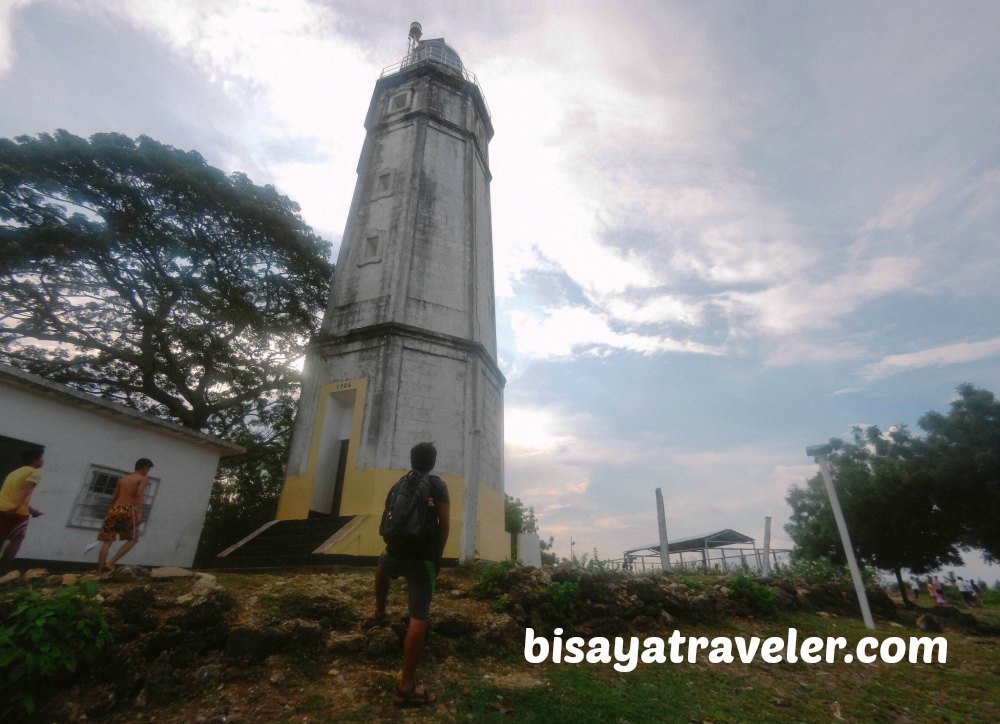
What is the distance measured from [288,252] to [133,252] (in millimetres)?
4286

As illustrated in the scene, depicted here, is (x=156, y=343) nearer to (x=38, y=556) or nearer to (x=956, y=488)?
(x=38, y=556)

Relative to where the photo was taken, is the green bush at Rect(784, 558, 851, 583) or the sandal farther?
the green bush at Rect(784, 558, 851, 583)

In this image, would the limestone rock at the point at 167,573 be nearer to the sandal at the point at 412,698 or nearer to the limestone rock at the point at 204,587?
the limestone rock at the point at 204,587

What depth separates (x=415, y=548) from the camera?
4.24 meters

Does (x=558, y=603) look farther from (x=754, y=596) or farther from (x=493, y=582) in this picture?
(x=754, y=596)

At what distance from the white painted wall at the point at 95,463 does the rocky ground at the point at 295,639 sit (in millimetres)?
4556

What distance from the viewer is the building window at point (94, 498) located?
31.8 ft

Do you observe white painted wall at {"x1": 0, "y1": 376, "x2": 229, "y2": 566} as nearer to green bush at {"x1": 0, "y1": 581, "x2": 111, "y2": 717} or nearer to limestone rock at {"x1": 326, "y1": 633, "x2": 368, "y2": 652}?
green bush at {"x1": 0, "y1": 581, "x2": 111, "y2": 717}

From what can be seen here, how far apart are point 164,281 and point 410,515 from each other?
14.0 meters

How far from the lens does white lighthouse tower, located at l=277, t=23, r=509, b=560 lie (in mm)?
11984

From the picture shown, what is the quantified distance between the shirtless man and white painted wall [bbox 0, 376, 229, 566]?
10.7 feet

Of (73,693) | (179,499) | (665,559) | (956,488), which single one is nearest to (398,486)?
(73,693)

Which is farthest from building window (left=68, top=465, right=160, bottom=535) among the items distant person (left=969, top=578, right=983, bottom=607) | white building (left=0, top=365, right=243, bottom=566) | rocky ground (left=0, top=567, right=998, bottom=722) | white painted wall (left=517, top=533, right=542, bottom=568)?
distant person (left=969, top=578, right=983, bottom=607)

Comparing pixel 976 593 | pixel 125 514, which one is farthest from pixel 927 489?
pixel 125 514
